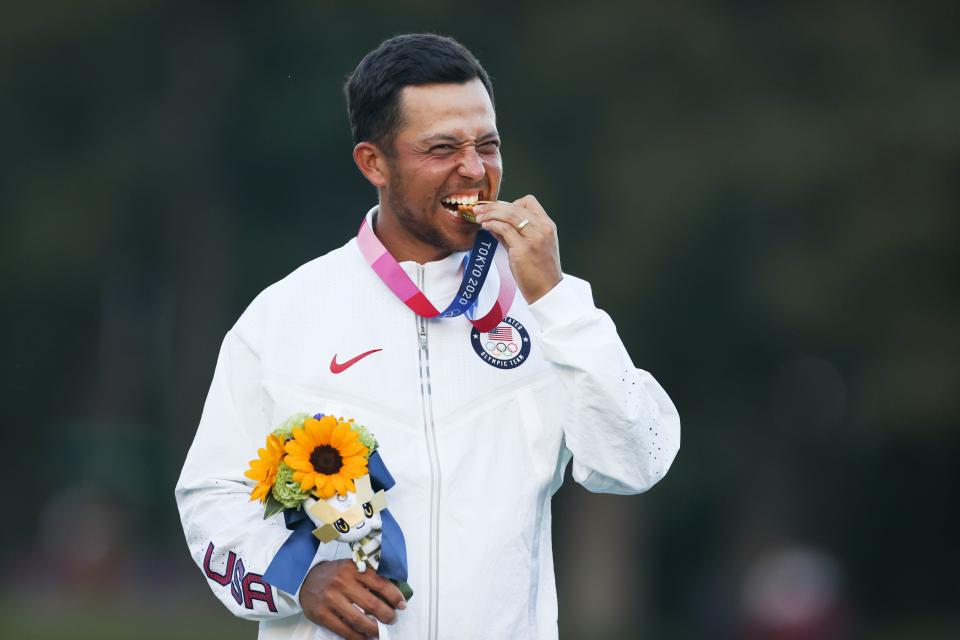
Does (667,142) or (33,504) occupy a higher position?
(667,142)

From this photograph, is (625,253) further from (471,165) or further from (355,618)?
(355,618)

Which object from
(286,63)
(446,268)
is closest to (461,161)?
(446,268)

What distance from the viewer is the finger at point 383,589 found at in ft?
11.6

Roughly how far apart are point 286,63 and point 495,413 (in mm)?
15622

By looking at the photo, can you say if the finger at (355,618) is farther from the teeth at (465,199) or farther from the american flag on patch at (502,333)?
the teeth at (465,199)

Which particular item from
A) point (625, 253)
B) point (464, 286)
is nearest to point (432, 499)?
point (464, 286)

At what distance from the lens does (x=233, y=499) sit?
3752 millimetres

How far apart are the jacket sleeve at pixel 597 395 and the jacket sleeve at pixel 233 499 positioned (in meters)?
0.69

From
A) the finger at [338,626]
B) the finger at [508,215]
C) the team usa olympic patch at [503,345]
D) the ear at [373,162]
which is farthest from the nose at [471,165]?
the finger at [338,626]

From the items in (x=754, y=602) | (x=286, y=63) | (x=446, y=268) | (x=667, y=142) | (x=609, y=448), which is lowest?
(x=754, y=602)

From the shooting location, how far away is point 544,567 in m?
3.82

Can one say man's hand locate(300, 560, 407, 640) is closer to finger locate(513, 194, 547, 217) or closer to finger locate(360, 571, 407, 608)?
finger locate(360, 571, 407, 608)

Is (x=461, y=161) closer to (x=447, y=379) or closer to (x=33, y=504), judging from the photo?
(x=447, y=379)

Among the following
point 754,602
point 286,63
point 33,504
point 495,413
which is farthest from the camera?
point 33,504
